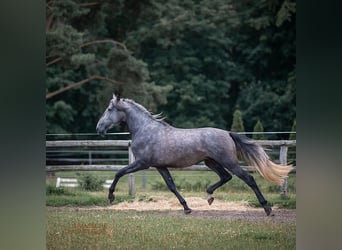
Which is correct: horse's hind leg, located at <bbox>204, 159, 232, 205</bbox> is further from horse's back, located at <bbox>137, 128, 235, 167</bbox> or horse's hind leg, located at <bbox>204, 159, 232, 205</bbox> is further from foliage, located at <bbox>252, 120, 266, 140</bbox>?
foliage, located at <bbox>252, 120, 266, 140</bbox>

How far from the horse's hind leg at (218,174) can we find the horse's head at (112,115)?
107cm

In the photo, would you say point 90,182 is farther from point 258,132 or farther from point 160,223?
point 258,132

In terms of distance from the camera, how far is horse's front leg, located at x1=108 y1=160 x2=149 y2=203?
22.8 ft

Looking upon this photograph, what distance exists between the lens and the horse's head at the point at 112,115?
707 cm

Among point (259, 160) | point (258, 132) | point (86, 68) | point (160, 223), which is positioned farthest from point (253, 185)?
point (86, 68)

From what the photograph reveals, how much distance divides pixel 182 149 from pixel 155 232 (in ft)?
3.06

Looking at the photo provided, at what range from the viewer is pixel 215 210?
686cm

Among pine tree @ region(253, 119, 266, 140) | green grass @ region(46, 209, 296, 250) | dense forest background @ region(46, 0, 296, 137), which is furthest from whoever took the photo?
dense forest background @ region(46, 0, 296, 137)

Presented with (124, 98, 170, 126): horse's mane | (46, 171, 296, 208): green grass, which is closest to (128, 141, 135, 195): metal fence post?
(46, 171, 296, 208): green grass

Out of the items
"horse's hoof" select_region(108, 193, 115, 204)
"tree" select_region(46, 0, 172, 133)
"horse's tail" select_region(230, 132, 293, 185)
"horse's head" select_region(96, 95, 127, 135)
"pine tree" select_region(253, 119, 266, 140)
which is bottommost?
"horse's hoof" select_region(108, 193, 115, 204)
